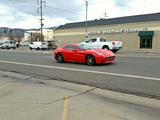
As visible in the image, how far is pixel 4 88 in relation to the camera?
8836mm

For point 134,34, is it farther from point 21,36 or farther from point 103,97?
point 21,36

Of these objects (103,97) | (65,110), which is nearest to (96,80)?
(103,97)

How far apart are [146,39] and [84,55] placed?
2776 centimetres

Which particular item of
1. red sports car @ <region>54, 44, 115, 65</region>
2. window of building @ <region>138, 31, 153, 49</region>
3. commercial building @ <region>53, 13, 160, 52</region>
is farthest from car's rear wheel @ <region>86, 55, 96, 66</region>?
window of building @ <region>138, 31, 153, 49</region>

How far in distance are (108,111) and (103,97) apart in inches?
56.3

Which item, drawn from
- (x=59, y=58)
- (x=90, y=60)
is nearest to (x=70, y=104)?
(x=90, y=60)

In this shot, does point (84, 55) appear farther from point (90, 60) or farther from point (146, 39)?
point (146, 39)

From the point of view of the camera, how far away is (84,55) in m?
14.8

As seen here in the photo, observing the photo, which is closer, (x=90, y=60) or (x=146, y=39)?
(x=90, y=60)

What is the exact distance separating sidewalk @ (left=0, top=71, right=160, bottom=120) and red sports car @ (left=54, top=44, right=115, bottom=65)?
5.23 m

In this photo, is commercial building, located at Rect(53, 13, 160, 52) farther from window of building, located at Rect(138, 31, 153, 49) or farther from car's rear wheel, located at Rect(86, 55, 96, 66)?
car's rear wheel, located at Rect(86, 55, 96, 66)

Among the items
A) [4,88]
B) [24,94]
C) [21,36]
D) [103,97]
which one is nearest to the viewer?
[103,97]

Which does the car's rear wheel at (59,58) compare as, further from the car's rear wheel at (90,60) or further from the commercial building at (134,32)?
the commercial building at (134,32)

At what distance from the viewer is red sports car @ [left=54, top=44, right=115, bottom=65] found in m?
14.2
